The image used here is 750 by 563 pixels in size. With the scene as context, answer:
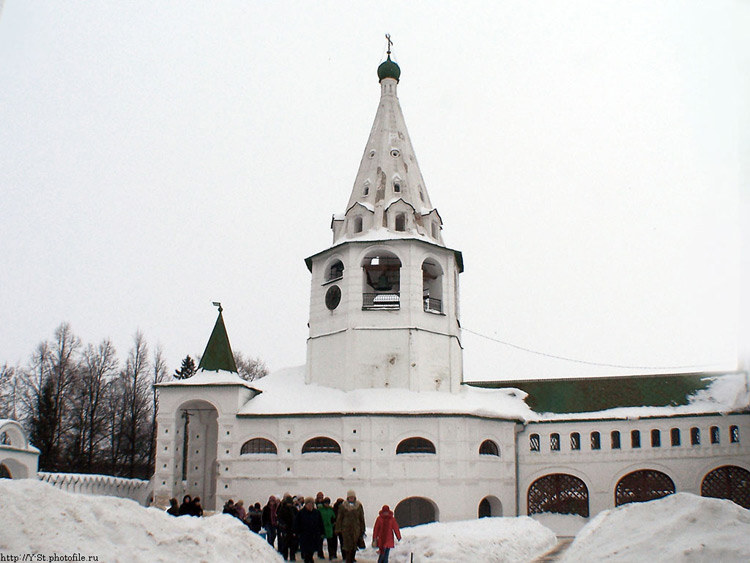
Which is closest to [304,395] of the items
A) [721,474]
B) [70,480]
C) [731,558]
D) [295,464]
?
[295,464]

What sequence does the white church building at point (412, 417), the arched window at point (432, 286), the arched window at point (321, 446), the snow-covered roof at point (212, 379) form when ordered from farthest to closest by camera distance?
the arched window at point (432, 286) < the snow-covered roof at point (212, 379) < the arched window at point (321, 446) < the white church building at point (412, 417)

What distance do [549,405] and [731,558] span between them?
890 inches

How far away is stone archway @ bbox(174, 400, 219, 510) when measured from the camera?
28922 mm

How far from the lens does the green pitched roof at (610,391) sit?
29656 mm

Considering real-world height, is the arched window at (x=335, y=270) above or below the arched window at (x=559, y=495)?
above

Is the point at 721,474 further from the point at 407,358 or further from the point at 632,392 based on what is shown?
the point at 407,358

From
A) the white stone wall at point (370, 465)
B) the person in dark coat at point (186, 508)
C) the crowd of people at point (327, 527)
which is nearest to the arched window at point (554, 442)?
the white stone wall at point (370, 465)

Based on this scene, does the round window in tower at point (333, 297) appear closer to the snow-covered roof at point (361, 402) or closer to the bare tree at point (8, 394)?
the snow-covered roof at point (361, 402)

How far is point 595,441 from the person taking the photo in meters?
29.0

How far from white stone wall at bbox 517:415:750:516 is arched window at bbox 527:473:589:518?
221mm

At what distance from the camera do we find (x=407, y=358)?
91.9ft

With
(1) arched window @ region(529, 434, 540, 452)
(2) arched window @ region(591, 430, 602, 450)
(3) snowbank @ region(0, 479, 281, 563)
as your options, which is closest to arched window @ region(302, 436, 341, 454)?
(1) arched window @ region(529, 434, 540, 452)

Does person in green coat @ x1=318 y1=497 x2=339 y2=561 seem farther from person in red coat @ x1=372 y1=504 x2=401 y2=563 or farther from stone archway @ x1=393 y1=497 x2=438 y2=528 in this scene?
stone archway @ x1=393 y1=497 x2=438 y2=528

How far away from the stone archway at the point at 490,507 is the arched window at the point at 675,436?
7.08 metres
